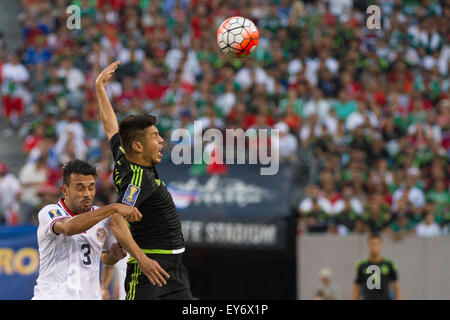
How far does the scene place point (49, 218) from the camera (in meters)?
6.21

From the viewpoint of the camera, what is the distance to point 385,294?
10562mm

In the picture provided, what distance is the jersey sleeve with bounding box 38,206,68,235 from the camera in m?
6.15

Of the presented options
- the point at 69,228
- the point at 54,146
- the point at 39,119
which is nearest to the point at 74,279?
the point at 69,228

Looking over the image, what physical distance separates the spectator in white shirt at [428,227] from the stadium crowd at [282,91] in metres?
0.02

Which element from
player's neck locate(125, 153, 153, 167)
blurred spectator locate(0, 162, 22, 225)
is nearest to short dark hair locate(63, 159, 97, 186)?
player's neck locate(125, 153, 153, 167)

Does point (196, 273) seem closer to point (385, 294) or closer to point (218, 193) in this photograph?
point (218, 193)

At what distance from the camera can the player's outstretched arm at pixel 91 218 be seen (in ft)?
19.3

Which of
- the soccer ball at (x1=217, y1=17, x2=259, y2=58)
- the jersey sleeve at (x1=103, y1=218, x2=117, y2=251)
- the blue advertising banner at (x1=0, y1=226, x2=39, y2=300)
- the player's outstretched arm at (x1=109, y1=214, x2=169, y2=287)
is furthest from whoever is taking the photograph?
the blue advertising banner at (x1=0, y1=226, x2=39, y2=300)

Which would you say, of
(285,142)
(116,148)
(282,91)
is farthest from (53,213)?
(282,91)

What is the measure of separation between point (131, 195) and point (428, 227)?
787 centimetres

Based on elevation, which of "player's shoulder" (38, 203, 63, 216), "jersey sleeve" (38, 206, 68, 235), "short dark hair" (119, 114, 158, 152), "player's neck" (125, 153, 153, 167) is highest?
"short dark hair" (119, 114, 158, 152)

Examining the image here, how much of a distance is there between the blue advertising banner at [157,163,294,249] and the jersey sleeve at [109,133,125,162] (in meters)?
5.81

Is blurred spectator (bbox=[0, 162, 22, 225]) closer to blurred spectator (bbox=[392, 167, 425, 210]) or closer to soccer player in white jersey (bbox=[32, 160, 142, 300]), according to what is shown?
blurred spectator (bbox=[392, 167, 425, 210])

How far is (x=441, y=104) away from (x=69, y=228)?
11.6 metres
